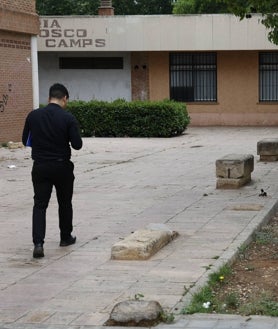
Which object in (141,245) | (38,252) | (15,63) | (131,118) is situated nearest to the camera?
(141,245)

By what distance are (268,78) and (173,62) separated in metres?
4.35

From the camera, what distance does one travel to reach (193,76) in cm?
3359

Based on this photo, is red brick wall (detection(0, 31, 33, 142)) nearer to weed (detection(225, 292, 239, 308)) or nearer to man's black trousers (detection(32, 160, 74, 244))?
man's black trousers (detection(32, 160, 74, 244))

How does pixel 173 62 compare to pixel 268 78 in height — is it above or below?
above

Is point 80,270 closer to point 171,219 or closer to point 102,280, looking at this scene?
point 102,280

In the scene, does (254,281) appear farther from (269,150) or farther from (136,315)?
(269,150)

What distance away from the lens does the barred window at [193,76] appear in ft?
110

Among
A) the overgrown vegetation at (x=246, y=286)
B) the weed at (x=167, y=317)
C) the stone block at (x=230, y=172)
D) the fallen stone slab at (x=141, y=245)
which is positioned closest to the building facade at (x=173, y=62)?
the stone block at (x=230, y=172)

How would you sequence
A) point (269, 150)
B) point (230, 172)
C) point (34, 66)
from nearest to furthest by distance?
point (230, 172) → point (269, 150) → point (34, 66)

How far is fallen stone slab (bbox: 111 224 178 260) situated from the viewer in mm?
7695

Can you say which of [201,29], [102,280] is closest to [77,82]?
[201,29]

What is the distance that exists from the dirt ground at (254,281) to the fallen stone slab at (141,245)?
888 mm

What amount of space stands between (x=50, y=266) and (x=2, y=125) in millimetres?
16334

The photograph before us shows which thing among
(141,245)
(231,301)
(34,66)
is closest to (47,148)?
(141,245)
